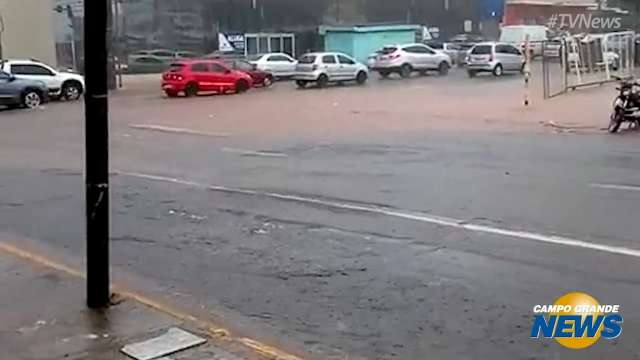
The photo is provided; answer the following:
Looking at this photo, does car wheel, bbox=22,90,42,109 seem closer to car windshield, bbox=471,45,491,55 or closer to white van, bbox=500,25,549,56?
car windshield, bbox=471,45,491,55

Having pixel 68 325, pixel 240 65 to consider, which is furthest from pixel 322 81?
pixel 68 325

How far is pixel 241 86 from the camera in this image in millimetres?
38031

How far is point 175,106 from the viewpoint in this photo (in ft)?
102

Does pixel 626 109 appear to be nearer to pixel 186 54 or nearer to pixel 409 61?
pixel 409 61

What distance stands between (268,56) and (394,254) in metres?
39.6

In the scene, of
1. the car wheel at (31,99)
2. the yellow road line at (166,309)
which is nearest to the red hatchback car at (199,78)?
the car wheel at (31,99)

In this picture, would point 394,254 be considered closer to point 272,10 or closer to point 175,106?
point 175,106

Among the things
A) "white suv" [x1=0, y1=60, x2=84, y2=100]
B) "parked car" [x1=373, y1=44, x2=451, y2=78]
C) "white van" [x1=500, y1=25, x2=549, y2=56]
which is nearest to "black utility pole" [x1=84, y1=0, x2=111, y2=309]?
"white suv" [x1=0, y1=60, x2=84, y2=100]

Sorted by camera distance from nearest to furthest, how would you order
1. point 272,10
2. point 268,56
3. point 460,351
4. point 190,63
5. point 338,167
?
point 460,351
point 338,167
point 190,63
point 268,56
point 272,10

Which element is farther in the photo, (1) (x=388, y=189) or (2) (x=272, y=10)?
(2) (x=272, y=10)

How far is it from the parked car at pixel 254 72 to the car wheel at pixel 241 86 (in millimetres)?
1402

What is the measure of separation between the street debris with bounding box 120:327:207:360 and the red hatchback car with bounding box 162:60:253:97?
31267 millimetres

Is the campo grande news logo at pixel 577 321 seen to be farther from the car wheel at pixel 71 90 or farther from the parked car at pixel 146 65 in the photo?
the parked car at pixel 146 65

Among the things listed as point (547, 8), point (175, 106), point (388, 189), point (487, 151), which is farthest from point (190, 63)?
point (547, 8)
